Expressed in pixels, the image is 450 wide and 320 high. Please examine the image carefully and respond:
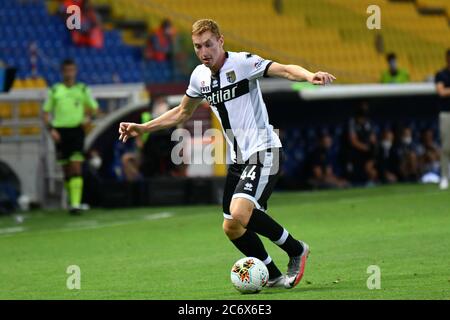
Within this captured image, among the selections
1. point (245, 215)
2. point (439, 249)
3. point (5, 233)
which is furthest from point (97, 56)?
point (245, 215)

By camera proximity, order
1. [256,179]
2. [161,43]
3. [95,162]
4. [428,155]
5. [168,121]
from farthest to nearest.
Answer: [161,43] → [428,155] → [95,162] → [168,121] → [256,179]

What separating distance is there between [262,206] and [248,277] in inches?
25.4

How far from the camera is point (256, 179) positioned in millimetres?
9453

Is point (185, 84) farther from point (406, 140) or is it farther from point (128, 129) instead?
point (128, 129)

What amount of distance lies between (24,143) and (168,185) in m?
2.64

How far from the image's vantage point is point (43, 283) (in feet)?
35.0

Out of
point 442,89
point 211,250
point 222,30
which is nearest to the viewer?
point 211,250

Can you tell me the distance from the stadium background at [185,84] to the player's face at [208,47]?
3.10 meters

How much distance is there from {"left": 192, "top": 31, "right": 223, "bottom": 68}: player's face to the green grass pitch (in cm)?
183

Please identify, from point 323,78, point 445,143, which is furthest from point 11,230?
point 323,78

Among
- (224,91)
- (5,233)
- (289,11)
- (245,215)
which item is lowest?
(5,233)

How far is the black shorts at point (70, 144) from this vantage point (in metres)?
19.5

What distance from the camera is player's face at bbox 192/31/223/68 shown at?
9305 millimetres

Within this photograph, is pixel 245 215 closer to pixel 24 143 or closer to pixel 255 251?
pixel 255 251
